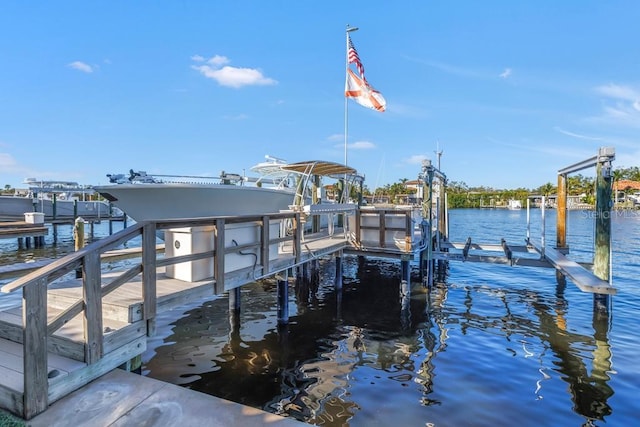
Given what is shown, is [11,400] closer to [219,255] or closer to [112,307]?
[112,307]

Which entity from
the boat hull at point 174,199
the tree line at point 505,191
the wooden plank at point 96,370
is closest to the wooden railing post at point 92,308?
the wooden plank at point 96,370

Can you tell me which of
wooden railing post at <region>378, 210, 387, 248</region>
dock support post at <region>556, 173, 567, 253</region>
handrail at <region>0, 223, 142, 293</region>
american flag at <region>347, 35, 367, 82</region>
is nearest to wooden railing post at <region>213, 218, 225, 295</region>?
handrail at <region>0, 223, 142, 293</region>

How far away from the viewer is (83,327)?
144 inches

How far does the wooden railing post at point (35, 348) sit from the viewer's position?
297cm

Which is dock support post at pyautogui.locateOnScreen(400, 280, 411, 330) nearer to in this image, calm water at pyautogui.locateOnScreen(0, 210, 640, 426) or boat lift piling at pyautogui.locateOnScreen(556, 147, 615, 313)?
calm water at pyautogui.locateOnScreen(0, 210, 640, 426)

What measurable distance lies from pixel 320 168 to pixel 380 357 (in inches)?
232

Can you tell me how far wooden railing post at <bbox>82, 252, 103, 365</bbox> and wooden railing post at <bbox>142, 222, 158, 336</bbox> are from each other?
23.2 inches

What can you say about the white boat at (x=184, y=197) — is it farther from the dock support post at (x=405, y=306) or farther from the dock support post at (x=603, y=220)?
the dock support post at (x=603, y=220)

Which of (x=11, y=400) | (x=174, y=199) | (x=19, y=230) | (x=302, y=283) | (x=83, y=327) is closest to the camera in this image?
(x=11, y=400)

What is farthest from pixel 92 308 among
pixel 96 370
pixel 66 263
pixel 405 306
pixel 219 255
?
pixel 405 306

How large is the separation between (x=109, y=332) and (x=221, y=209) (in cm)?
397

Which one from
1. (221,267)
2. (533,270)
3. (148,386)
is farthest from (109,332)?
(533,270)

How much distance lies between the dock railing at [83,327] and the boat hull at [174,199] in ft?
6.35

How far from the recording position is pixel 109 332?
387 cm
